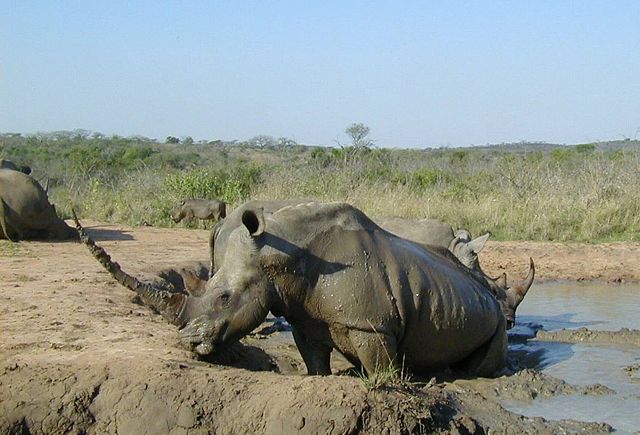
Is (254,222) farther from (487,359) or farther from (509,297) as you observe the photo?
(509,297)

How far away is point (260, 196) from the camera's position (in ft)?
73.8

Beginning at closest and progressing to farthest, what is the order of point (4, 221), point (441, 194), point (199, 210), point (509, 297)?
point (509, 297) < point (4, 221) < point (199, 210) < point (441, 194)

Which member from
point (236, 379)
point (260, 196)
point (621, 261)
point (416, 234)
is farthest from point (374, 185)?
point (236, 379)

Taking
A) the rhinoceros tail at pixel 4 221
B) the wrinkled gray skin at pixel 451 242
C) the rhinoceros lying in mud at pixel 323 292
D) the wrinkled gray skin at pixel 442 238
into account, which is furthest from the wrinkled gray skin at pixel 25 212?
the rhinoceros lying in mud at pixel 323 292

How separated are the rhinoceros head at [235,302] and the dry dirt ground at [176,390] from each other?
0.72 ft

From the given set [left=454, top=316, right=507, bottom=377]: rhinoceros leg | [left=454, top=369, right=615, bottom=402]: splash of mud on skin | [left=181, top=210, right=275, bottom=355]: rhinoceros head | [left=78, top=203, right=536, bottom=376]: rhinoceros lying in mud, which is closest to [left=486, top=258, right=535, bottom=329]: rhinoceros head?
[left=454, top=316, right=507, bottom=377]: rhinoceros leg

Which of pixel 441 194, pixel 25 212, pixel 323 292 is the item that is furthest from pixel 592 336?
pixel 441 194

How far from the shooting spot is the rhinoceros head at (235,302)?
6.92 metres

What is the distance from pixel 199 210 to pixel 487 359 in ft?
41.8

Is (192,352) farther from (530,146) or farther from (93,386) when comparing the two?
(530,146)

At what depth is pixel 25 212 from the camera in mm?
15242

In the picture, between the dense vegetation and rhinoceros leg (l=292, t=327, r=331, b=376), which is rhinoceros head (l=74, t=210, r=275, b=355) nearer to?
rhinoceros leg (l=292, t=327, r=331, b=376)

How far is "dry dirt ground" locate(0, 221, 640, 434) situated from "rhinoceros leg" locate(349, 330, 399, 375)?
0.18 metres

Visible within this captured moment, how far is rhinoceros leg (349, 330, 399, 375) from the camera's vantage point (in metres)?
7.20
